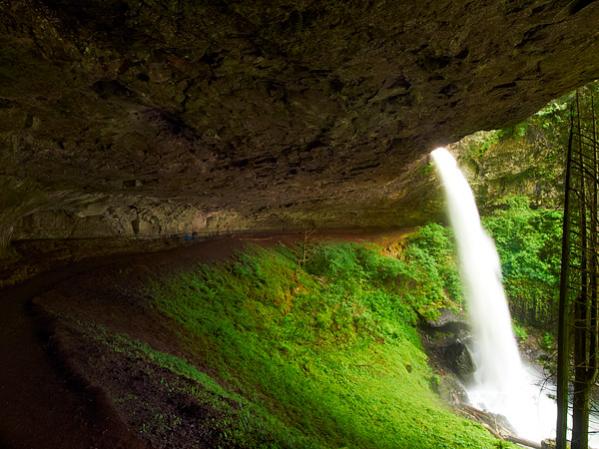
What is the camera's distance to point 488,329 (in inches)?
540

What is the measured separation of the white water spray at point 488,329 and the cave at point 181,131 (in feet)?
12.7

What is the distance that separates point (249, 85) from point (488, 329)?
13499 mm

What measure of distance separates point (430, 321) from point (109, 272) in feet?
35.7

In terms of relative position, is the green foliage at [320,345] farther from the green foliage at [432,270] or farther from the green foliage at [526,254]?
the green foliage at [526,254]

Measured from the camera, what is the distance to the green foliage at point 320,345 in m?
6.09

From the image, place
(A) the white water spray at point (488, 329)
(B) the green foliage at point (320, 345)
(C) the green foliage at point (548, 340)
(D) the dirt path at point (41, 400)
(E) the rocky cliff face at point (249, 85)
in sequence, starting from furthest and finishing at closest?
(C) the green foliage at point (548, 340)
(A) the white water spray at point (488, 329)
(B) the green foliage at point (320, 345)
(E) the rocky cliff face at point (249, 85)
(D) the dirt path at point (41, 400)

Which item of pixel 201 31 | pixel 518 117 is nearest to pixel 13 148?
pixel 201 31

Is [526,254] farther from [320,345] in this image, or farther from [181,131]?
[181,131]

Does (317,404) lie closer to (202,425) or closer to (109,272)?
(202,425)

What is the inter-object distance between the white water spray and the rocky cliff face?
7920mm

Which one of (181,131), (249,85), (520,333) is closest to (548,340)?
(520,333)

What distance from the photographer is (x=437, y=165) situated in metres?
15.3

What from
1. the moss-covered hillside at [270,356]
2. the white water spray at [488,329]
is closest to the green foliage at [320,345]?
the moss-covered hillside at [270,356]

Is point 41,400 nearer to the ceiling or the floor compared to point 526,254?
nearer to the floor
